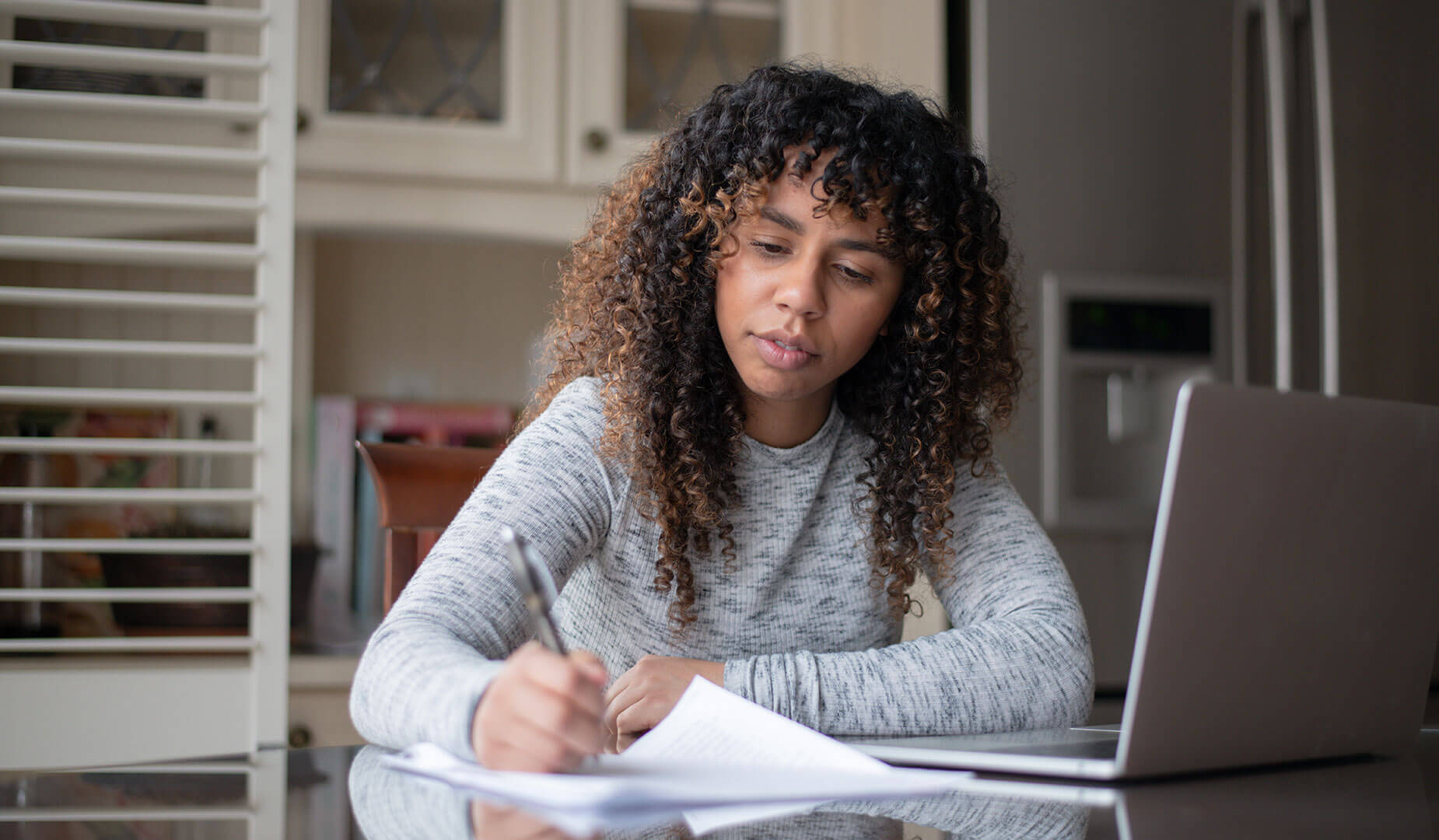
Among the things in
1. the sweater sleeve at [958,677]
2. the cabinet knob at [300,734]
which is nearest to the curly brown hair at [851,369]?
the sweater sleeve at [958,677]

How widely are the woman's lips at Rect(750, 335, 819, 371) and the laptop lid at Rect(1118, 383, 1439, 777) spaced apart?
45 centimetres

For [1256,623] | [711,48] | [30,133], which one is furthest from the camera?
[711,48]

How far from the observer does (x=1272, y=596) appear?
70 centimetres

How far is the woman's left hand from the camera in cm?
85

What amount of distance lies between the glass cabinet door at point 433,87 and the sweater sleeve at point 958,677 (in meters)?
1.42

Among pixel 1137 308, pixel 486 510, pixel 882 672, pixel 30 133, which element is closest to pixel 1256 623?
pixel 882 672

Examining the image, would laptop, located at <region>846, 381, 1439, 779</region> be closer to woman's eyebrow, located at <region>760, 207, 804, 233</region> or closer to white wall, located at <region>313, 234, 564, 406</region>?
woman's eyebrow, located at <region>760, 207, 804, 233</region>

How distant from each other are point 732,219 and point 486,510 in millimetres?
345

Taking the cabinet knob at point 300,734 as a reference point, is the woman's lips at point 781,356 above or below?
above

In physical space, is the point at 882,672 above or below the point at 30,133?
below

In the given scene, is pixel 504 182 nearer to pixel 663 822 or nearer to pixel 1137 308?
pixel 1137 308

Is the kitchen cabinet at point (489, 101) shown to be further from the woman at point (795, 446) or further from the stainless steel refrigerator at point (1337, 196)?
the woman at point (795, 446)

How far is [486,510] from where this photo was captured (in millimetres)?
939

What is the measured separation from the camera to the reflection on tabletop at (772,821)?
1.76 feet
